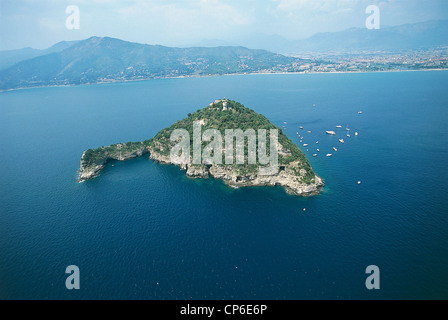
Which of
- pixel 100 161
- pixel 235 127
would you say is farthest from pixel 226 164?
pixel 100 161

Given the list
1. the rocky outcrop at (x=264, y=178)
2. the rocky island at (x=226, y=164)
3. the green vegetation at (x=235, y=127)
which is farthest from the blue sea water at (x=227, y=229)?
the green vegetation at (x=235, y=127)

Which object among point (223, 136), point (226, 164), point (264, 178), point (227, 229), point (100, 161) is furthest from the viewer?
point (100, 161)

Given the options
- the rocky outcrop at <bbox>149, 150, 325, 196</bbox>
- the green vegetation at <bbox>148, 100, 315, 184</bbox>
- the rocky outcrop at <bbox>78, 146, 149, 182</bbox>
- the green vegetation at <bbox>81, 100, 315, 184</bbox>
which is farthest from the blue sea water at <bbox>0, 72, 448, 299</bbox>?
the green vegetation at <bbox>148, 100, 315, 184</bbox>

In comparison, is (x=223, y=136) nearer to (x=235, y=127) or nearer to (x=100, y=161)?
(x=235, y=127)

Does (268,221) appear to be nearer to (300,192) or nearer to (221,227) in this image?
(221,227)

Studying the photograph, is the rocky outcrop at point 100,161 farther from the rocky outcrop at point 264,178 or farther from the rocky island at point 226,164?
the rocky outcrop at point 264,178

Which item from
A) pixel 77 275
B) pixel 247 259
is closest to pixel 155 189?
pixel 77 275

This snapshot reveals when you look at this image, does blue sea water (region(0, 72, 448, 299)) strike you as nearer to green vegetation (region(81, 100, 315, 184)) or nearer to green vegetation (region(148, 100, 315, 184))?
green vegetation (region(81, 100, 315, 184))
